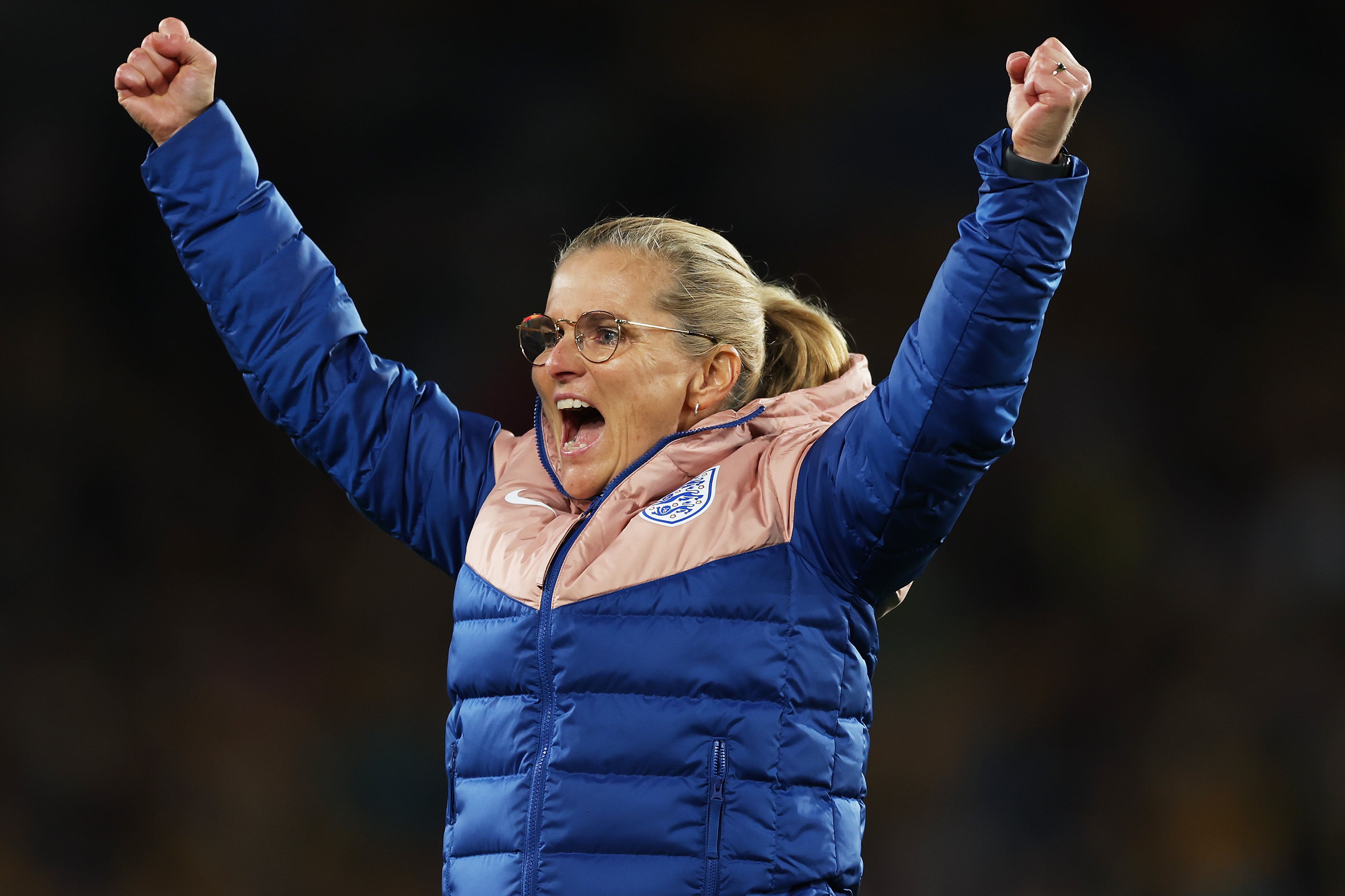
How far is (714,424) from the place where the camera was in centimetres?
119

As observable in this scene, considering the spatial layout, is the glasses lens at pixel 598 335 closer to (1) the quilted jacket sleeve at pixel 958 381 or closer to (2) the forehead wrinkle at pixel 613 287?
(2) the forehead wrinkle at pixel 613 287

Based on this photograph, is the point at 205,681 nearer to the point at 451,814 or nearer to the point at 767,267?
the point at 767,267

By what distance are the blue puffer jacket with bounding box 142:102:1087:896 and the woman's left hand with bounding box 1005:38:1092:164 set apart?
24mm

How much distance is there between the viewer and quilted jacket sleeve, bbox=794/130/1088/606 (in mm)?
939

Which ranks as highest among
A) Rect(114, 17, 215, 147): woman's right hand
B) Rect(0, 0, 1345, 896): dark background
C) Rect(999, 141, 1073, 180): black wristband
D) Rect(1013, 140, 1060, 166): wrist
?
Rect(114, 17, 215, 147): woman's right hand

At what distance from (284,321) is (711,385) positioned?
424 millimetres

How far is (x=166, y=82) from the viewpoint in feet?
4.17

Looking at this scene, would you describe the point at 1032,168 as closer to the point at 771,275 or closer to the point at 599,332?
the point at 599,332

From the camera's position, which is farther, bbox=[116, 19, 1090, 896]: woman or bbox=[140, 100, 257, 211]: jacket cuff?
bbox=[140, 100, 257, 211]: jacket cuff

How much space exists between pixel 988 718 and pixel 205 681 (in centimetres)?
181

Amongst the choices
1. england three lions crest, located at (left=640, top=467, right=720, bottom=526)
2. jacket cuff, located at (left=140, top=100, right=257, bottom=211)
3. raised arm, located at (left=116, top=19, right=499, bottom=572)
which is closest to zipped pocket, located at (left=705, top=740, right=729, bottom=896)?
england three lions crest, located at (left=640, top=467, right=720, bottom=526)

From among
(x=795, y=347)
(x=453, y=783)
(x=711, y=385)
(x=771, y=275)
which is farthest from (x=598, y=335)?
(x=771, y=275)

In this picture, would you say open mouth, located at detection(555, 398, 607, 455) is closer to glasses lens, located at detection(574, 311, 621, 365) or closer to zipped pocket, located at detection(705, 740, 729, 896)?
glasses lens, located at detection(574, 311, 621, 365)

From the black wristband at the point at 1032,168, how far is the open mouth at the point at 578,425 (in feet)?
1.51
